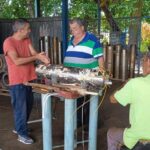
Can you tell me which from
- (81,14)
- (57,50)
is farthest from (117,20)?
(81,14)

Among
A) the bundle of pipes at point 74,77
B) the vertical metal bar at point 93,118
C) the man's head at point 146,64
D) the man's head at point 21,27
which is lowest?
the vertical metal bar at point 93,118

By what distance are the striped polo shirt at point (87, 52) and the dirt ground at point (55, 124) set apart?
3.79 feet

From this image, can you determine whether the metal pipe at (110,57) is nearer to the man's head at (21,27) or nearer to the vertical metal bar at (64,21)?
the vertical metal bar at (64,21)

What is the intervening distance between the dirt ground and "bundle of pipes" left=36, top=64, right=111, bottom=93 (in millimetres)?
1187

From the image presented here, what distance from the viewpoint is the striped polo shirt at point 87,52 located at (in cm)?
418

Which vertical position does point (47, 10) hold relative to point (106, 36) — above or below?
above

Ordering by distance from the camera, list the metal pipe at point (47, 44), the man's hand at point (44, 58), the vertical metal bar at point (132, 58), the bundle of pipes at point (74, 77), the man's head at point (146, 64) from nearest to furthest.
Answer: the man's head at point (146, 64) → the bundle of pipes at point (74, 77) → the man's hand at point (44, 58) → the metal pipe at point (47, 44) → the vertical metal bar at point (132, 58)

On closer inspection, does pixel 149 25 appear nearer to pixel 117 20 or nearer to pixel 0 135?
pixel 117 20

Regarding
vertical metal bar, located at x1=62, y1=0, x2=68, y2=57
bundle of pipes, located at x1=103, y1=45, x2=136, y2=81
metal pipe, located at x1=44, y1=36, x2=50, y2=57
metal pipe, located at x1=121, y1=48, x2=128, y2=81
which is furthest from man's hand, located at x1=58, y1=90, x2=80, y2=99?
metal pipe, located at x1=121, y1=48, x2=128, y2=81

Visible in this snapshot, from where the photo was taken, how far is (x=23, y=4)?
48.3 ft

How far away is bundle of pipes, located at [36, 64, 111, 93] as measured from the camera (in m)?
3.41

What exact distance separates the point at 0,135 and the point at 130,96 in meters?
2.74

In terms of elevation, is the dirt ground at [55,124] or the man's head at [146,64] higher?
the man's head at [146,64]

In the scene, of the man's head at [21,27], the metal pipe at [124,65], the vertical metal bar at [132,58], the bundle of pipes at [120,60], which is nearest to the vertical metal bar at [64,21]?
the bundle of pipes at [120,60]
